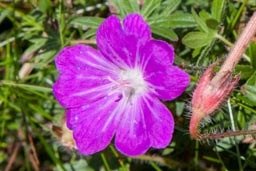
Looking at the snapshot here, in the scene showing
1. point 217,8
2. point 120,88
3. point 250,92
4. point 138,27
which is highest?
point 138,27

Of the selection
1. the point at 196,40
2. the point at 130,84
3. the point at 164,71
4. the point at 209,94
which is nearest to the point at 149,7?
the point at 196,40

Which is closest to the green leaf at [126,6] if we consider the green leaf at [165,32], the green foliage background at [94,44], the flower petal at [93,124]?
the green foliage background at [94,44]

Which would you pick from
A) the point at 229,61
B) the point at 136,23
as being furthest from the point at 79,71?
the point at 229,61

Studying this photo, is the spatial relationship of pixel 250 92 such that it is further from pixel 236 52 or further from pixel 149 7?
pixel 149 7

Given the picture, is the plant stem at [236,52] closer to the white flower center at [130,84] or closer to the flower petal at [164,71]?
the flower petal at [164,71]

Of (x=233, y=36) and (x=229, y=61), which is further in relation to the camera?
(x=233, y=36)

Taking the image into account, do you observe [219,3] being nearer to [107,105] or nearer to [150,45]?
[150,45]

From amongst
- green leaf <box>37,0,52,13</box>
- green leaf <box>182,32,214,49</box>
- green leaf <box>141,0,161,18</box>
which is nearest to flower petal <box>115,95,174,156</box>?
green leaf <box>182,32,214,49</box>
